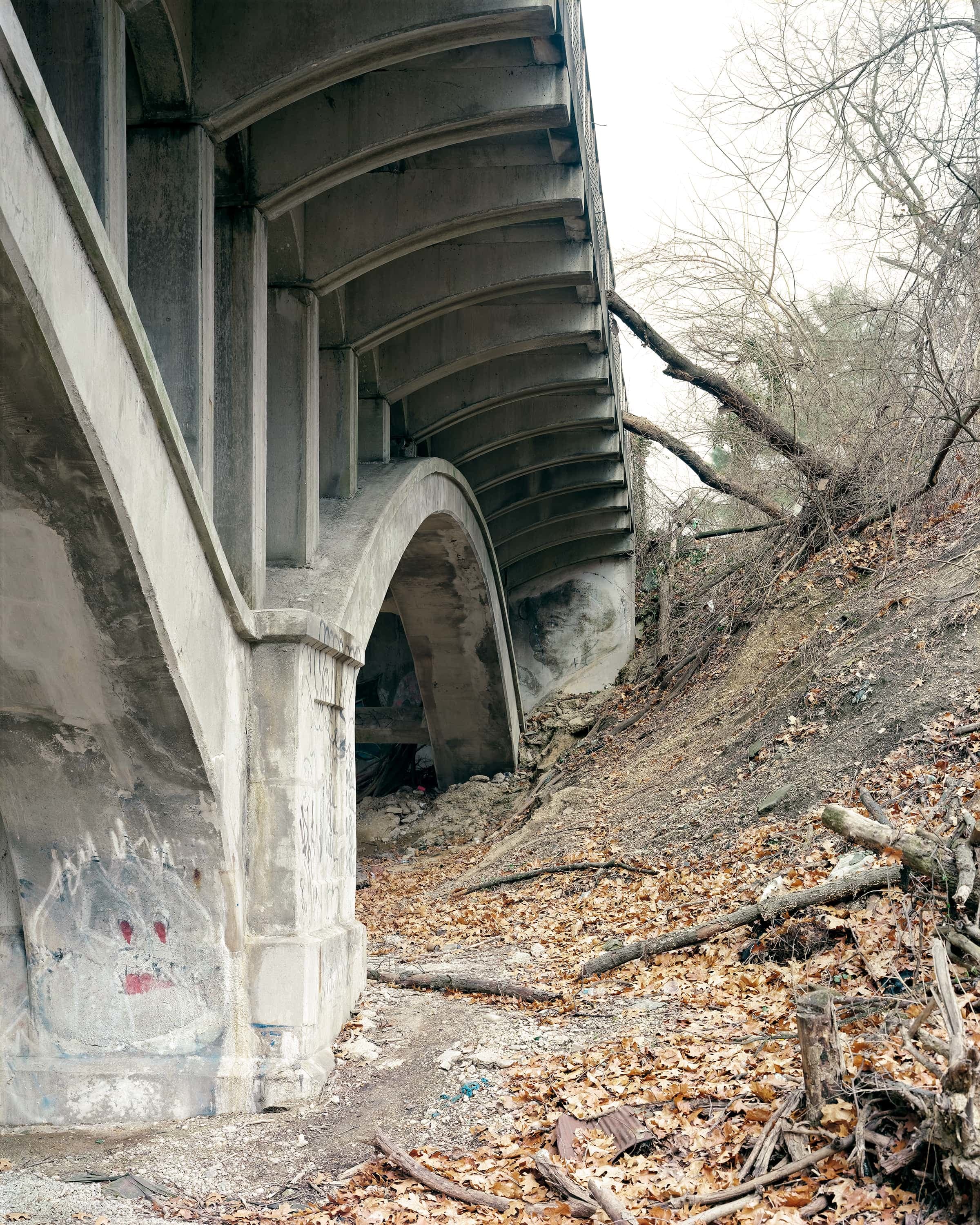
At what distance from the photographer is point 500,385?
11.5 metres

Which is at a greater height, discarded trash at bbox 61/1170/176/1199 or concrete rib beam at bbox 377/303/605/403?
concrete rib beam at bbox 377/303/605/403

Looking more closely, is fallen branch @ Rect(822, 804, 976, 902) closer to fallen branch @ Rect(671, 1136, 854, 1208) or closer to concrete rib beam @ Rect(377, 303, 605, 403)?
fallen branch @ Rect(671, 1136, 854, 1208)

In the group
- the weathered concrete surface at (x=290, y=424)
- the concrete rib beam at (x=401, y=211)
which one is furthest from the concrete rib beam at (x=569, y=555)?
the weathered concrete surface at (x=290, y=424)

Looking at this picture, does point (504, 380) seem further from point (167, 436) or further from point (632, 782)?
point (167, 436)

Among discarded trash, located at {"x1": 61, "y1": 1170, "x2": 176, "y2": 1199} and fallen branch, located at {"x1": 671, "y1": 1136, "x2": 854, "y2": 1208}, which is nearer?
fallen branch, located at {"x1": 671, "y1": 1136, "x2": 854, "y2": 1208}

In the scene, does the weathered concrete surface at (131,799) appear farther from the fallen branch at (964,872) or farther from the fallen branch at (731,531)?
the fallen branch at (731,531)

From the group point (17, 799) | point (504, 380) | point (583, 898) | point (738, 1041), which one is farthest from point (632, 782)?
point (17, 799)

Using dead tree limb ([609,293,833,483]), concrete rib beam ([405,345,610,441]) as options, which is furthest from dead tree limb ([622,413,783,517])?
concrete rib beam ([405,345,610,441])

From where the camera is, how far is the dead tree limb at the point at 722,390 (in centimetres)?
1488

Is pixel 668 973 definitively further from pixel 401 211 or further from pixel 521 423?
pixel 521 423

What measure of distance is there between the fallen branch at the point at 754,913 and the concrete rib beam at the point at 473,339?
5.27 meters

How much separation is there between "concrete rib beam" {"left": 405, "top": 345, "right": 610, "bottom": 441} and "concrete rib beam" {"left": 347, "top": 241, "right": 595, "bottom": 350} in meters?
2.07

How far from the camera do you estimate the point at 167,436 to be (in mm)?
4668

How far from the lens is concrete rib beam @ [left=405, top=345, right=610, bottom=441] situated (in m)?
11.1
